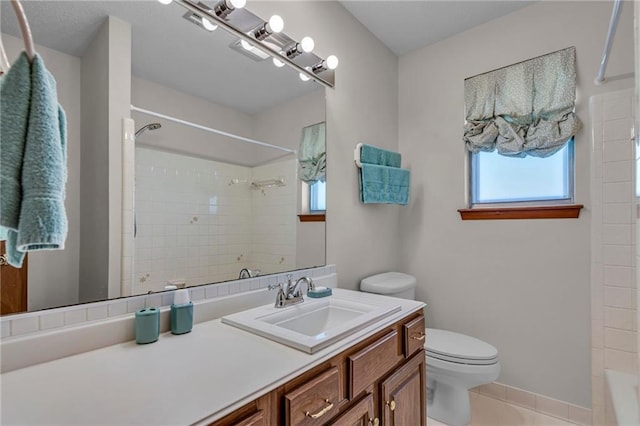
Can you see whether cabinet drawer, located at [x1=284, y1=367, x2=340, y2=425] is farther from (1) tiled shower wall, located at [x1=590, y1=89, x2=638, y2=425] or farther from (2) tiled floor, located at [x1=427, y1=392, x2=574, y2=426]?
(1) tiled shower wall, located at [x1=590, y1=89, x2=638, y2=425]

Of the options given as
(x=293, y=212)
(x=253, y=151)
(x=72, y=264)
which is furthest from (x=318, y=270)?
(x=72, y=264)

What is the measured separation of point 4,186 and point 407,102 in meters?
2.42

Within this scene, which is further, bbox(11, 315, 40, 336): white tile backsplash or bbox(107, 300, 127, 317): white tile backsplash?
bbox(107, 300, 127, 317): white tile backsplash

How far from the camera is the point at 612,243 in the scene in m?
1.63

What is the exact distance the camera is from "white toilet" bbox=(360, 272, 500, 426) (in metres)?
1.58

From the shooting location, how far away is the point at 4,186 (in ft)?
1.66

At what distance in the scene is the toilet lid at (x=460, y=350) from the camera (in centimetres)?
159

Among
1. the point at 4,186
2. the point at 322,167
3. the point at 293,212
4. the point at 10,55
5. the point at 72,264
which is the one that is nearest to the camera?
the point at 4,186

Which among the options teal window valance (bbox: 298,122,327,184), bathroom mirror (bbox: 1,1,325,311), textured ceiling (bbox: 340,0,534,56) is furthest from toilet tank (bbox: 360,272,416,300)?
textured ceiling (bbox: 340,0,534,56)

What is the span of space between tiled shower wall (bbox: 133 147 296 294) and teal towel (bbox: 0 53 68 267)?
547 millimetres

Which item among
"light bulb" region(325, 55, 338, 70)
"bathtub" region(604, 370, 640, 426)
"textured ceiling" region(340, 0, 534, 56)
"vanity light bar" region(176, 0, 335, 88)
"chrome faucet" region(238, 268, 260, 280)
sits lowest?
"bathtub" region(604, 370, 640, 426)

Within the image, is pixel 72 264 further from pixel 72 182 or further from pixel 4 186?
pixel 4 186

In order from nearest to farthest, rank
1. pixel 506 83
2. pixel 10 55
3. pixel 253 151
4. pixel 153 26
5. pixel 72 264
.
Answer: pixel 10 55, pixel 72 264, pixel 153 26, pixel 253 151, pixel 506 83

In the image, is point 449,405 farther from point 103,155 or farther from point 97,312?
point 103,155
